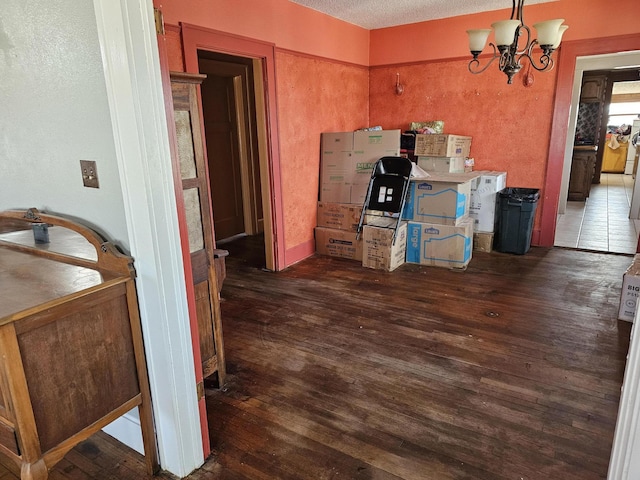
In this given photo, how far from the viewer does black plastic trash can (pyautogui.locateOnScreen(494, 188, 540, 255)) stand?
14.8 ft

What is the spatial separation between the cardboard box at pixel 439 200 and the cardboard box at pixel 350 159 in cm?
51

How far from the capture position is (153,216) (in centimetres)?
153

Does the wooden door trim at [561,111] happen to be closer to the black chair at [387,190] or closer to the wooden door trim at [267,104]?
the black chair at [387,190]

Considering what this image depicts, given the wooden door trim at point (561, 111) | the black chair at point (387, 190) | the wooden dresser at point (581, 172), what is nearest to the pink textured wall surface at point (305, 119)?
the black chair at point (387, 190)

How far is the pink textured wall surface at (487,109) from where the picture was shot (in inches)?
184

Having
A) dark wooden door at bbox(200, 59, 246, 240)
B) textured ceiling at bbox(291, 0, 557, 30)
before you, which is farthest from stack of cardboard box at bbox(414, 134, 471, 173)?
dark wooden door at bbox(200, 59, 246, 240)

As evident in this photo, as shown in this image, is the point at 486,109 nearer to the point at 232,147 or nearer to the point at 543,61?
the point at 543,61

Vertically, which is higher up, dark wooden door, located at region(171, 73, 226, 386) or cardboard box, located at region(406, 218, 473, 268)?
dark wooden door, located at region(171, 73, 226, 386)

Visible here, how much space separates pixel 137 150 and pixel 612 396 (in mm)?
2604

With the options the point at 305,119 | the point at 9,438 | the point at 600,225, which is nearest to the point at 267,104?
the point at 305,119

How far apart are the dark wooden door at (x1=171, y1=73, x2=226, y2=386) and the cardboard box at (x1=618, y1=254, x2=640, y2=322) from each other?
9.18 feet

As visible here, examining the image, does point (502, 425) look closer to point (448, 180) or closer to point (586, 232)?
point (448, 180)

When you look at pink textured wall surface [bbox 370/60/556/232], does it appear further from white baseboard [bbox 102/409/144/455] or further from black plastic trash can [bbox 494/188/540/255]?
white baseboard [bbox 102/409/144/455]

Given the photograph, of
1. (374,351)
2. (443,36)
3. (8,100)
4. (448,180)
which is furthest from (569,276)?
(8,100)
